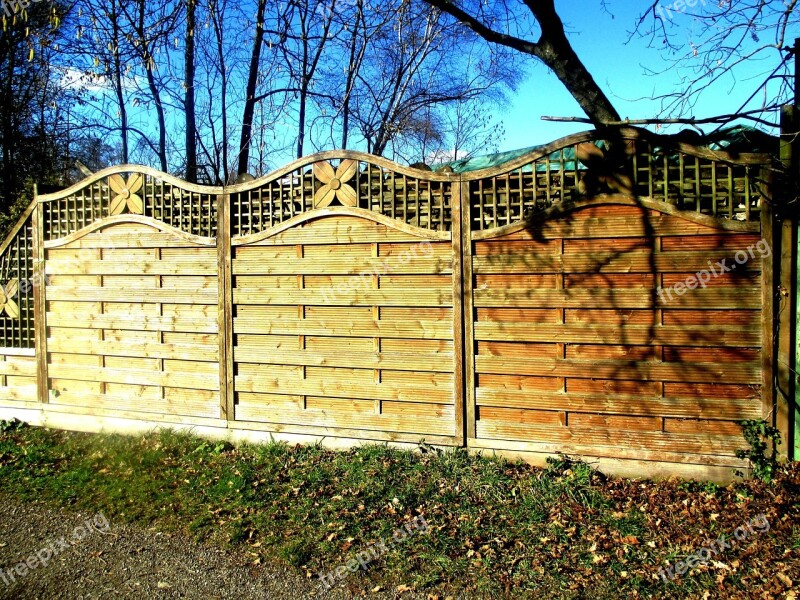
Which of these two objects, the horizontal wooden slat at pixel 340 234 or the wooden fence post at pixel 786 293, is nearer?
the wooden fence post at pixel 786 293

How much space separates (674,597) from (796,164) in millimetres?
3066

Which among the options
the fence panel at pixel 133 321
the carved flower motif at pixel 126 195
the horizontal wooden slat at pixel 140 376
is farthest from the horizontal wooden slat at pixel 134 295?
the carved flower motif at pixel 126 195

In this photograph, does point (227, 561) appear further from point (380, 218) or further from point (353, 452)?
point (380, 218)

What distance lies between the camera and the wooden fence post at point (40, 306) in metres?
6.66

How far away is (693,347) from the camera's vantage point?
178 inches

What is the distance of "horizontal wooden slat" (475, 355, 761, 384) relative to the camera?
14.6 feet

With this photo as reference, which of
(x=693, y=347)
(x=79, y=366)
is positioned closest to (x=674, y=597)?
(x=693, y=347)

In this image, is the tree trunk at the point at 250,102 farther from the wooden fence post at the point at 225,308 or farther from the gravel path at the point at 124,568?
the gravel path at the point at 124,568

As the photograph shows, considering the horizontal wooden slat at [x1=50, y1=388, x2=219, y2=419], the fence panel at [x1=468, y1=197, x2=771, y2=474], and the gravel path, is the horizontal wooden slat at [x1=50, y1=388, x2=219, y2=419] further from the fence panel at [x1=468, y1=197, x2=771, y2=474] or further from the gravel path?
the fence panel at [x1=468, y1=197, x2=771, y2=474]
